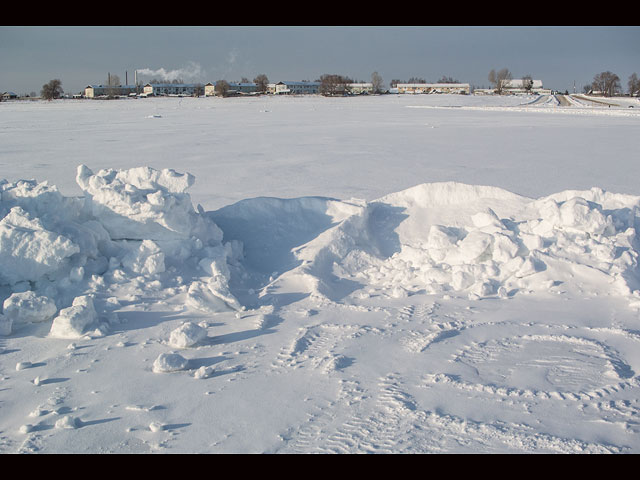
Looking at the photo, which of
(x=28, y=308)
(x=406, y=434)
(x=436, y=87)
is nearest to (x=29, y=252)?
(x=28, y=308)

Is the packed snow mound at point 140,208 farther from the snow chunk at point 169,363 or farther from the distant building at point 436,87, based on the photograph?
the distant building at point 436,87

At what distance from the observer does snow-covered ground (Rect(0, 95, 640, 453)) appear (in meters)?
2.87

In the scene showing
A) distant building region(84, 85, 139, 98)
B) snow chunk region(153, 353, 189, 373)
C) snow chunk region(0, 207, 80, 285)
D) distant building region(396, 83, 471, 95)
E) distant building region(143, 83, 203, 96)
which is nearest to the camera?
snow chunk region(153, 353, 189, 373)

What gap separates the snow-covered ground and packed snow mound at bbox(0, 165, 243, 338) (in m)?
0.02

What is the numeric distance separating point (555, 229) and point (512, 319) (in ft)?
4.53

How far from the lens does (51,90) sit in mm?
62844

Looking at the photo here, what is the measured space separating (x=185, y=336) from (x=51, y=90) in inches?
2693

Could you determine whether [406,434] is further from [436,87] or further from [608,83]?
[436,87]

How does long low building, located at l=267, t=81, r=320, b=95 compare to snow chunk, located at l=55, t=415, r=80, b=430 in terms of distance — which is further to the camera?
long low building, located at l=267, t=81, r=320, b=95

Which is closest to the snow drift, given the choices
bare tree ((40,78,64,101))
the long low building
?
bare tree ((40,78,64,101))

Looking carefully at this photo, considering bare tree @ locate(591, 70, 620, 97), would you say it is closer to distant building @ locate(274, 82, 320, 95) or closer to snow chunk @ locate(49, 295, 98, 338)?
distant building @ locate(274, 82, 320, 95)

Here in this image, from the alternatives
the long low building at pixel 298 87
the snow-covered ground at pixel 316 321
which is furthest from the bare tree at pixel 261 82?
the snow-covered ground at pixel 316 321

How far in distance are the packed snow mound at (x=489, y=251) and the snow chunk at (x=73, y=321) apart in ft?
5.90
